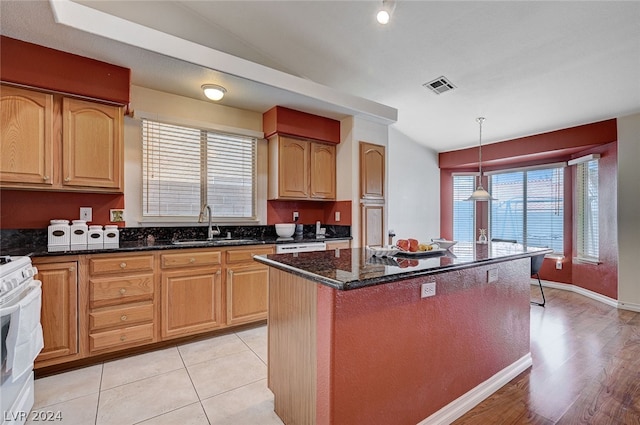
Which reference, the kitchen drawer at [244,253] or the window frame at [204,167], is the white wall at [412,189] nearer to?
the window frame at [204,167]

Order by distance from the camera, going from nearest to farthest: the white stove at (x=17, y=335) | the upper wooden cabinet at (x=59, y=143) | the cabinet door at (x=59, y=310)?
1. the white stove at (x=17, y=335)
2. the cabinet door at (x=59, y=310)
3. the upper wooden cabinet at (x=59, y=143)

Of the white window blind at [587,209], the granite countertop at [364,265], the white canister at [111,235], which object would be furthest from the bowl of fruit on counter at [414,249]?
the white window blind at [587,209]

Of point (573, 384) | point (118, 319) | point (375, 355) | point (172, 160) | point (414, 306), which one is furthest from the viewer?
point (172, 160)

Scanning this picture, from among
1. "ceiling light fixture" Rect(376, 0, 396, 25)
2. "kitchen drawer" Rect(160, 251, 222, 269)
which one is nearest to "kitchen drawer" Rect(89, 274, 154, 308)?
"kitchen drawer" Rect(160, 251, 222, 269)

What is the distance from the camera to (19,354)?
1549 mm

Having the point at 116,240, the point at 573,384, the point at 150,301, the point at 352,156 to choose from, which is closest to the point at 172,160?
the point at 116,240

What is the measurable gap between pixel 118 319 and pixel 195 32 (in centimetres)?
277

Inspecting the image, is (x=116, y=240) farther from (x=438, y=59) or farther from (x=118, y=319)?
(x=438, y=59)

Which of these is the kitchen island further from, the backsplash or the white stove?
the backsplash

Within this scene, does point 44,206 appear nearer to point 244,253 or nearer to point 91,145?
point 91,145

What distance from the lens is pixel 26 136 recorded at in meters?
2.38

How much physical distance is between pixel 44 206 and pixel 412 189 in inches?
201

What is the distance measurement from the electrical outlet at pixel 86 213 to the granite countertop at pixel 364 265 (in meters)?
2.06

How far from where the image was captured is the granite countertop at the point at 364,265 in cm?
135
